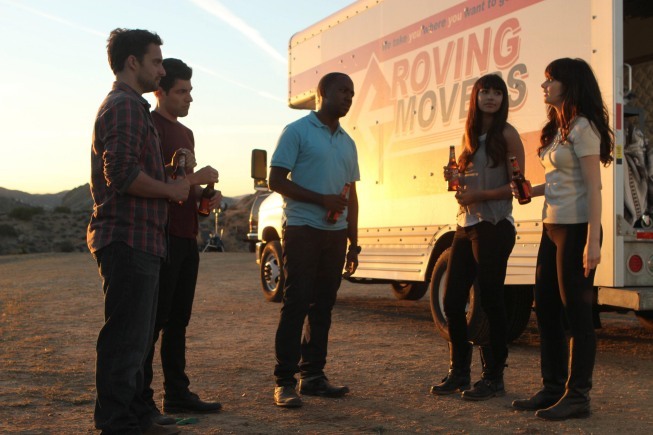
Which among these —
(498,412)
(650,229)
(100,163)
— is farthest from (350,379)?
(100,163)

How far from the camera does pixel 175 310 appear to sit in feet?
15.9

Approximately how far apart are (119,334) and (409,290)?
7.58m

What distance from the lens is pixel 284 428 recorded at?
15.2ft

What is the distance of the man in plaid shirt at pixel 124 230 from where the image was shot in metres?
3.77

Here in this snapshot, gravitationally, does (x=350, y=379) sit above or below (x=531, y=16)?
below

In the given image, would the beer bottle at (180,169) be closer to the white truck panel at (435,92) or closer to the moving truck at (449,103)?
the moving truck at (449,103)

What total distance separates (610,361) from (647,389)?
3.98 ft

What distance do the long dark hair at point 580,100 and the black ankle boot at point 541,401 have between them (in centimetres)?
129

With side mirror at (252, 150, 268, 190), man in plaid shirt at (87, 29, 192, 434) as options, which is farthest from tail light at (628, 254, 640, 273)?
side mirror at (252, 150, 268, 190)

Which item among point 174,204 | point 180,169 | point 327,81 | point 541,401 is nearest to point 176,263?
point 174,204

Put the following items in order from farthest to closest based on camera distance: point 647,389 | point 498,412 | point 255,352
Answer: point 255,352, point 647,389, point 498,412

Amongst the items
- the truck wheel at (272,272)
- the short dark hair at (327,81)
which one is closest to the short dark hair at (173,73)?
the short dark hair at (327,81)

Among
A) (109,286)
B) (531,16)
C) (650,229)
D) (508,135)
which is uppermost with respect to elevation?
(531,16)

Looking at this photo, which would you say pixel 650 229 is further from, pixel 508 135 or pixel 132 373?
pixel 132 373
